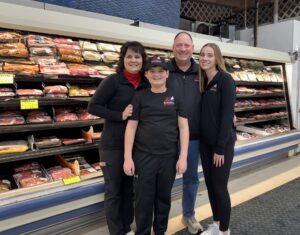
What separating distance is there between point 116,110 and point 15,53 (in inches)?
35.7

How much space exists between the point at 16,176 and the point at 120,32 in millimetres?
1472

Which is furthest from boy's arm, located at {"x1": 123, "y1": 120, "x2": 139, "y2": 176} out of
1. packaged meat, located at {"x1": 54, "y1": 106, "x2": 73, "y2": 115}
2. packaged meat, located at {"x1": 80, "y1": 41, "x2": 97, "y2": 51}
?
packaged meat, located at {"x1": 80, "y1": 41, "x2": 97, "y2": 51}

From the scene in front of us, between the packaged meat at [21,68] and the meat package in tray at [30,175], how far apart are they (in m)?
0.82

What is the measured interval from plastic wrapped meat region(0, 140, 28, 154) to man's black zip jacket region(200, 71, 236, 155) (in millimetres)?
1383

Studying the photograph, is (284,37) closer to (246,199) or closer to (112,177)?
(246,199)

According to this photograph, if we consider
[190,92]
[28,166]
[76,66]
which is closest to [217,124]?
[190,92]

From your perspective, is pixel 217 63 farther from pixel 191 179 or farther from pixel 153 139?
pixel 191 179

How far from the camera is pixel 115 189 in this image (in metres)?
2.13

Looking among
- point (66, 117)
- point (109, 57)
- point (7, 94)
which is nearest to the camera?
point (7, 94)

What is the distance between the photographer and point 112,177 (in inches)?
83.0

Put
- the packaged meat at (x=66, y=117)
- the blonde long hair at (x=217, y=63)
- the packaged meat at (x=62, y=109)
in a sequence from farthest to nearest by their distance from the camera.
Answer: the packaged meat at (x=62, y=109) < the packaged meat at (x=66, y=117) < the blonde long hair at (x=217, y=63)

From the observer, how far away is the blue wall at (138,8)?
2986mm

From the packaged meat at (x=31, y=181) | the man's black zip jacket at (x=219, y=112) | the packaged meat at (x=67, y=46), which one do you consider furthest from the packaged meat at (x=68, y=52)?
the man's black zip jacket at (x=219, y=112)

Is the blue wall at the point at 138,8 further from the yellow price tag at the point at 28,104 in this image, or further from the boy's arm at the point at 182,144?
the boy's arm at the point at 182,144
